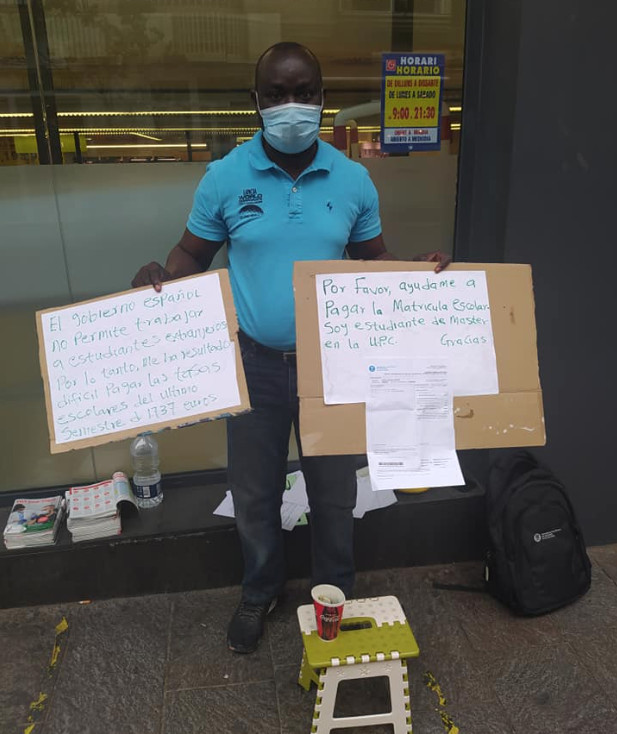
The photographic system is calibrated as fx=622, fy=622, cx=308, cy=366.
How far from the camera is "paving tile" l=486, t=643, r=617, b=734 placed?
2073 mm

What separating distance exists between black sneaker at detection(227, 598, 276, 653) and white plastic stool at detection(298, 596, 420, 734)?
415 millimetres

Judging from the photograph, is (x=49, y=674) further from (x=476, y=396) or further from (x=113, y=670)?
(x=476, y=396)

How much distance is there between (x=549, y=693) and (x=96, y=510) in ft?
6.25

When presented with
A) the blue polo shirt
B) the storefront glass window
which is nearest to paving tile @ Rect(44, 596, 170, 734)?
the storefront glass window

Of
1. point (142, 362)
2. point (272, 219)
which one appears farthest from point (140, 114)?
point (142, 362)

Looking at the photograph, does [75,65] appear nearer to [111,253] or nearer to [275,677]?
[111,253]

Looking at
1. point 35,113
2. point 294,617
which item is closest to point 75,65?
point 35,113

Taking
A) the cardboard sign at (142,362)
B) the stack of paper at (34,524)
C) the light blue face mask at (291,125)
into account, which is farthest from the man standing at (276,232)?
the stack of paper at (34,524)

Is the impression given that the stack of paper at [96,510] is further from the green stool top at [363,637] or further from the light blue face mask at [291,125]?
the light blue face mask at [291,125]

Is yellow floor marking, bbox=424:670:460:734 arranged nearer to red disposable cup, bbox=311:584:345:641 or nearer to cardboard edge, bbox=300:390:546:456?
red disposable cup, bbox=311:584:345:641

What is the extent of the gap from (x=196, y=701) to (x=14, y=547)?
1028 millimetres

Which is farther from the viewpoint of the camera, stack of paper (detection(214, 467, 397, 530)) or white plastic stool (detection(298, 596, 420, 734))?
stack of paper (detection(214, 467, 397, 530))

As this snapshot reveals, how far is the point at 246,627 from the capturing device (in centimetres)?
238

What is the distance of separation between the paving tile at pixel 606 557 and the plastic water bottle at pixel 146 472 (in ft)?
6.84
